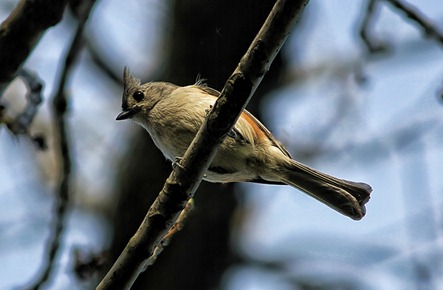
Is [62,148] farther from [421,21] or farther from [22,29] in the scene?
[421,21]

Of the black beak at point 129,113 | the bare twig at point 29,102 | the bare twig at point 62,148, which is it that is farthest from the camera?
the black beak at point 129,113

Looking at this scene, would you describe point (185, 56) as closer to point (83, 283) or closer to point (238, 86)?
point (83, 283)

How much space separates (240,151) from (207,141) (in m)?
1.27

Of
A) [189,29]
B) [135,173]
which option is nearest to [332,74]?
[189,29]

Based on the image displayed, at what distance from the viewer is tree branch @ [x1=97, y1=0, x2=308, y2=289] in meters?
2.34

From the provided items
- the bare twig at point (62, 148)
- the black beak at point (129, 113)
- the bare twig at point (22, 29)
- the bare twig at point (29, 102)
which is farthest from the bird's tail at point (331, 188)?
the bare twig at point (22, 29)

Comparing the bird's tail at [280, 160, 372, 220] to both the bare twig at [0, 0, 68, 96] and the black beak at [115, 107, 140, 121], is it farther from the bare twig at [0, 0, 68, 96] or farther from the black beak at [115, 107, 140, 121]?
the bare twig at [0, 0, 68, 96]

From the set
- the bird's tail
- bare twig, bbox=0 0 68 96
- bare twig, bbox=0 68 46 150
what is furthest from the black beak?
bare twig, bbox=0 0 68 96

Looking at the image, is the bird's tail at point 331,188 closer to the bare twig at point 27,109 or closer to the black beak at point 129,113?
the black beak at point 129,113

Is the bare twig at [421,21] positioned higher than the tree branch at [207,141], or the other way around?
the bare twig at [421,21]

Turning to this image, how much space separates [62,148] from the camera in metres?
3.14

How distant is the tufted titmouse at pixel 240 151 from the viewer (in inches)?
149

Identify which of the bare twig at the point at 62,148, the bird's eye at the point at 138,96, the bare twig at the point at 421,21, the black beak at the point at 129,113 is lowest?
the bare twig at the point at 62,148

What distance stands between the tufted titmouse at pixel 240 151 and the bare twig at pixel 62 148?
765 mm
